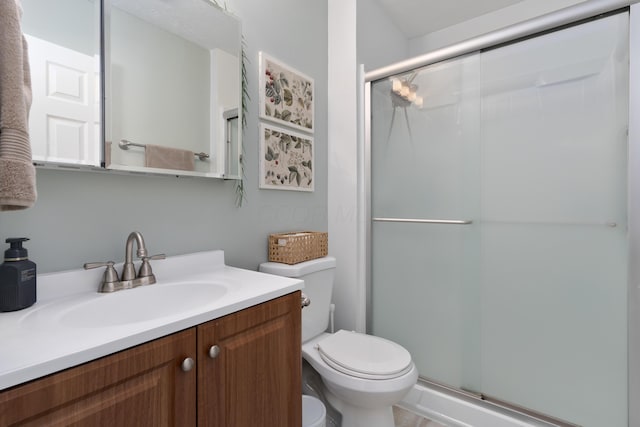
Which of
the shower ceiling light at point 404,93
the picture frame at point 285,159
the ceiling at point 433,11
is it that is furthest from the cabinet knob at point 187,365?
the ceiling at point 433,11

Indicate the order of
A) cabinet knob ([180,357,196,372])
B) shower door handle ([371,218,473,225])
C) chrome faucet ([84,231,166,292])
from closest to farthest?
cabinet knob ([180,357,196,372]) < chrome faucet ([84,231,166,292]) < shower door handle ([371,218,473,225])

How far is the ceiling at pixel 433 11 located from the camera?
217 cm

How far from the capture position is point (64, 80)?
0.90m

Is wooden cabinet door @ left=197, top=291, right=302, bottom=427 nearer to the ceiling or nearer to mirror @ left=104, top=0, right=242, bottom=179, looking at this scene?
mirror @ left=104, top=0, right=242, bottom=179

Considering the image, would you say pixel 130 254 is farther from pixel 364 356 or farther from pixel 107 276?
pixel 364 356

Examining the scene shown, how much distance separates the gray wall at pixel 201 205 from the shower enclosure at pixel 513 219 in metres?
0.44

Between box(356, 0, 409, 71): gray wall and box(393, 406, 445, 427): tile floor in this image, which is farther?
box(356, 0, 409, 71): gray wall

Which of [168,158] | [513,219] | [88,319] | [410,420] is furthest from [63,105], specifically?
[410,420]

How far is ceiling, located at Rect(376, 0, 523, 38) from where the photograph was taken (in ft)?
7.11

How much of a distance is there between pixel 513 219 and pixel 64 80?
5.99 ft

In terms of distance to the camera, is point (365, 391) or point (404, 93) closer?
point (365, 391)

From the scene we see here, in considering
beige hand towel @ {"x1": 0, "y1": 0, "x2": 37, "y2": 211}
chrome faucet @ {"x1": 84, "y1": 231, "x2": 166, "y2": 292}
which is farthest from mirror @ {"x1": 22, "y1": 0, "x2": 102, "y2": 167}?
beige hand towel @ {"x1": 0, "y1": 0, "x2": 37, "y2": 211}

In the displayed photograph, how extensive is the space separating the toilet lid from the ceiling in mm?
2127

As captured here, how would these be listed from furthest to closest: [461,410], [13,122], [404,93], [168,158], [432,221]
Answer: [404,93] < [432,221] < [461,410] < [168,158] < [13,122]
